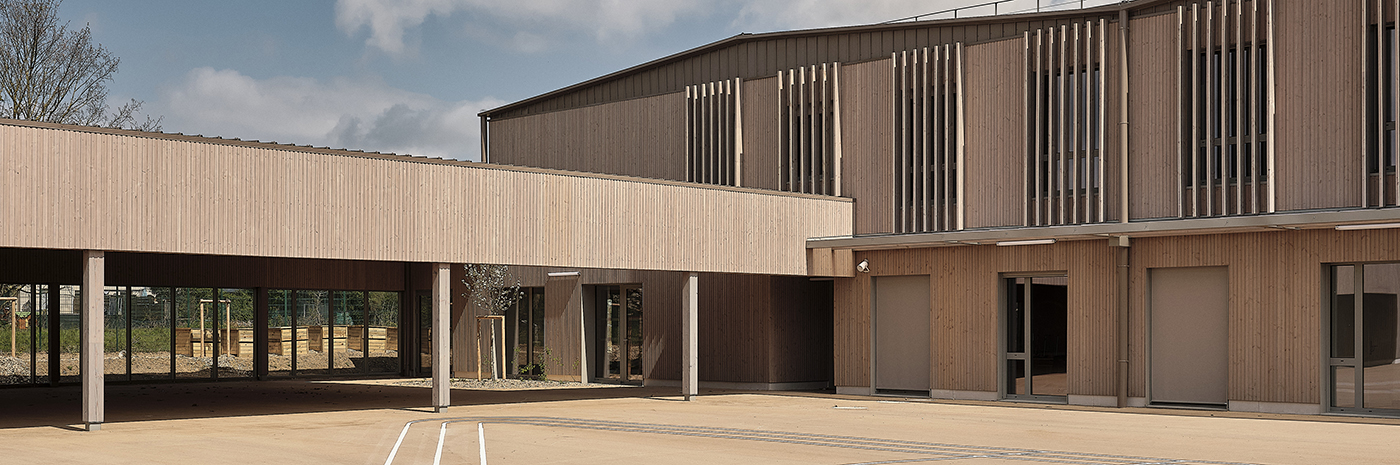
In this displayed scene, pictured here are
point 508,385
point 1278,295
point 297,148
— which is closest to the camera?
point 297,148

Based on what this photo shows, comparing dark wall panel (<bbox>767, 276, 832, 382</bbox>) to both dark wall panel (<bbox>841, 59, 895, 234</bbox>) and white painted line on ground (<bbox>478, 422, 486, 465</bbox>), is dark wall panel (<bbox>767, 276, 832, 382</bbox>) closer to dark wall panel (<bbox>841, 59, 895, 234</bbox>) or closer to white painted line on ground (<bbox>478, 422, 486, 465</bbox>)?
dark wall panel (<bbox>841, 59, 895, 234</bbox>)

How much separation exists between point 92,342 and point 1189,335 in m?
15.1

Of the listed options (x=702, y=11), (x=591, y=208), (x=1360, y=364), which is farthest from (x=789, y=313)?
(x=702, y=11)

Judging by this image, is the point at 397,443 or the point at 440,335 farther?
the point at 440,335

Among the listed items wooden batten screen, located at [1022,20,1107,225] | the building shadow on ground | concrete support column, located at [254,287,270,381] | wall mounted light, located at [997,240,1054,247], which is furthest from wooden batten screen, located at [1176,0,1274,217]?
concrete support column, located at [254,287,270,381]

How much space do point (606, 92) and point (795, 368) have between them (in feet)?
26.5

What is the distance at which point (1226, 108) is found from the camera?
1945 cm

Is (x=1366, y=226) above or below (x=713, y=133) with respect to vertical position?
below

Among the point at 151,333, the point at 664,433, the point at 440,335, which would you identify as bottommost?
the point at 664,433

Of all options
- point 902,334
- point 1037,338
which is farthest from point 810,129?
point 1037,338

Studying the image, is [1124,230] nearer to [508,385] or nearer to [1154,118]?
[1154,118]

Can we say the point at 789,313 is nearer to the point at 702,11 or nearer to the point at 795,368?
the point at 795,368

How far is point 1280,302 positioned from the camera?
1858cm

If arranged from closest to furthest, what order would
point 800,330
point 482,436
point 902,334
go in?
point 482,436, point 902,334, point 800,330
